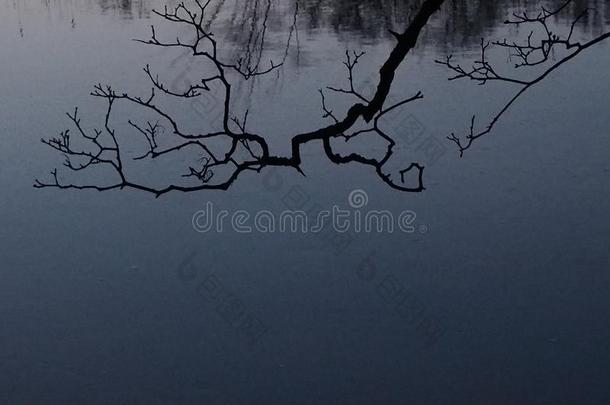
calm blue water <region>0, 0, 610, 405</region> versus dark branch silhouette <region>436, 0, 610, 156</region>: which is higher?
dark branch silhouette <region>436, 0, 610, 156</region>

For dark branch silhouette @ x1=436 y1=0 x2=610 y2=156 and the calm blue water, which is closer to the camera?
dark branch silhouette @ x1=436 y1=0 x2=610 y2=156

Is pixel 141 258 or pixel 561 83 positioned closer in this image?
pixel 141 258

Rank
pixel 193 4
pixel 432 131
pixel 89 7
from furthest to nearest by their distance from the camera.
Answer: pixel 89 7
pixel 193 4
pixel 432 131

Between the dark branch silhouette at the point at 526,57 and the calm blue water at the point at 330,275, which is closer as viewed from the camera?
the dark branch silhouette at the point at 526,57

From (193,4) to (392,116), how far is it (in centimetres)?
172

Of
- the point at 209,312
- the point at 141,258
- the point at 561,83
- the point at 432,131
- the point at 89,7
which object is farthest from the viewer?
the point at 89,7

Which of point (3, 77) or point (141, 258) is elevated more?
point (3, 77)

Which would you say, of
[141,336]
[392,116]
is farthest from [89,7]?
[141,336]

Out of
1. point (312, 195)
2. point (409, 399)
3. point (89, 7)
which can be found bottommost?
point (409, 399)

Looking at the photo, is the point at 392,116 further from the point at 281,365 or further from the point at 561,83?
the point at 281,365

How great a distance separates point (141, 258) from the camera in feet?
9.87

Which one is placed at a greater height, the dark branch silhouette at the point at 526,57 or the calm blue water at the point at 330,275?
the dark branch silhouette at the point at 526,57

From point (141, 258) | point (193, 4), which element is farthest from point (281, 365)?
point (193, 4)

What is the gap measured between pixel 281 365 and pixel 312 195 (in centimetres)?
88
